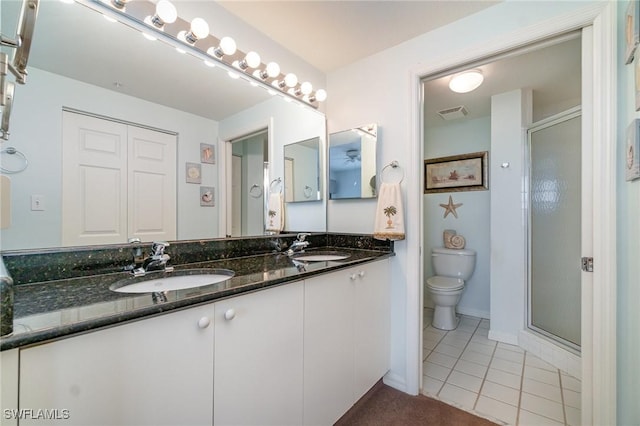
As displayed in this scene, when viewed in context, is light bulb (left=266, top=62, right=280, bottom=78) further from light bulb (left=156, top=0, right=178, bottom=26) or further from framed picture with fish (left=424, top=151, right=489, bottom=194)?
framed picture with fish (left=424, top=151, right=489, bottom=194)

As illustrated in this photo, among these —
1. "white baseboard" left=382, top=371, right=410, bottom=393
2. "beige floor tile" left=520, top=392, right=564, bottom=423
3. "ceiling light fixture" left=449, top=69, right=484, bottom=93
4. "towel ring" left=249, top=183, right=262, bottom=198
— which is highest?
"ceiling light fixture" left=449, top=69, right=484, bottom=93

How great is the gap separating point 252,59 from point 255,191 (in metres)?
0.74

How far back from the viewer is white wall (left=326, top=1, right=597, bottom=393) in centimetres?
143

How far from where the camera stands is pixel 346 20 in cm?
150

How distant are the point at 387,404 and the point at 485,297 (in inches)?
75.0

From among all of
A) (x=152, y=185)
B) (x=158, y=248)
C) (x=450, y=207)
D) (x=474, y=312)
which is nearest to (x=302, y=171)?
(x=152, y=185)

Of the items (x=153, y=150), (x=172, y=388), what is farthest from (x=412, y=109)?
(x=172, y=388)

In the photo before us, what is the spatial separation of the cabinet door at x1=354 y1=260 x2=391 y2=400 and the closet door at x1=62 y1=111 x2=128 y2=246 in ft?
3.68

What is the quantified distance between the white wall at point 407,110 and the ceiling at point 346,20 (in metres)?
0.09

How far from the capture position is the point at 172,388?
0.70 meters

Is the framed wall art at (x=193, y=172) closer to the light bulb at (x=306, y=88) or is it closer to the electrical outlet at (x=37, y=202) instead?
the electrical outlet at (x=37, y=202)

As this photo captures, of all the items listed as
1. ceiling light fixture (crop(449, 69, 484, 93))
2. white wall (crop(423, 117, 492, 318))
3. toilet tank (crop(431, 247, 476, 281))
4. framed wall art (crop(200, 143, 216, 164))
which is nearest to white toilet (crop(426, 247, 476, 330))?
toilet tank (crop(431, 247, 476, 281))

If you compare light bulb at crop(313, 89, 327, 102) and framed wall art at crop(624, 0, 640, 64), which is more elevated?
light bulb at crop(313, 89, 327, 102)

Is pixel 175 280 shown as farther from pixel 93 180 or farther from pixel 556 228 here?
pixel 556 228
